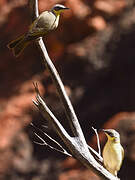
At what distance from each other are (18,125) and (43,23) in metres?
5.29

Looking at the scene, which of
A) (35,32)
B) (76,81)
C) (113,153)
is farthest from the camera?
(76,81)

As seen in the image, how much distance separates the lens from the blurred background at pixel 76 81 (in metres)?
7.11

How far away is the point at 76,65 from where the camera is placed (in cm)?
718

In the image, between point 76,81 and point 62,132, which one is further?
point 76,81

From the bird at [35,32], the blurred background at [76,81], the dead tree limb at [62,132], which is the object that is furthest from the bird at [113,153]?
the blurred background at [76,81]

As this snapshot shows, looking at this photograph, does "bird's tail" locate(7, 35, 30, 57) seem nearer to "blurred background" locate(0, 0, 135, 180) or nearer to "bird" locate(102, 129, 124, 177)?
"bird" locate(102, 129, 124, 177)

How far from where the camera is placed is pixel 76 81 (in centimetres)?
720

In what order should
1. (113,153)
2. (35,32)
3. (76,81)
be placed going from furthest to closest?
(76,81) < (113,153) < (35,32)

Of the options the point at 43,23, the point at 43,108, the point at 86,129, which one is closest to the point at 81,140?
the point at 43,108

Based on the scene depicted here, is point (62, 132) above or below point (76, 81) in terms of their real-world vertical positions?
above

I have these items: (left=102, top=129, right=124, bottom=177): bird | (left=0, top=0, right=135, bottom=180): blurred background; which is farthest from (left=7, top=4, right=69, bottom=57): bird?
(left=0, top=0, right=135, bottom=180): blurred background

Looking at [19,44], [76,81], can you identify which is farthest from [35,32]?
[76,81]

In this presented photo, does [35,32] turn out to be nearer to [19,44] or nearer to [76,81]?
[19,44]

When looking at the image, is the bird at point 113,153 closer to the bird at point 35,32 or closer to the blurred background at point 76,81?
the bird at point 35,32
